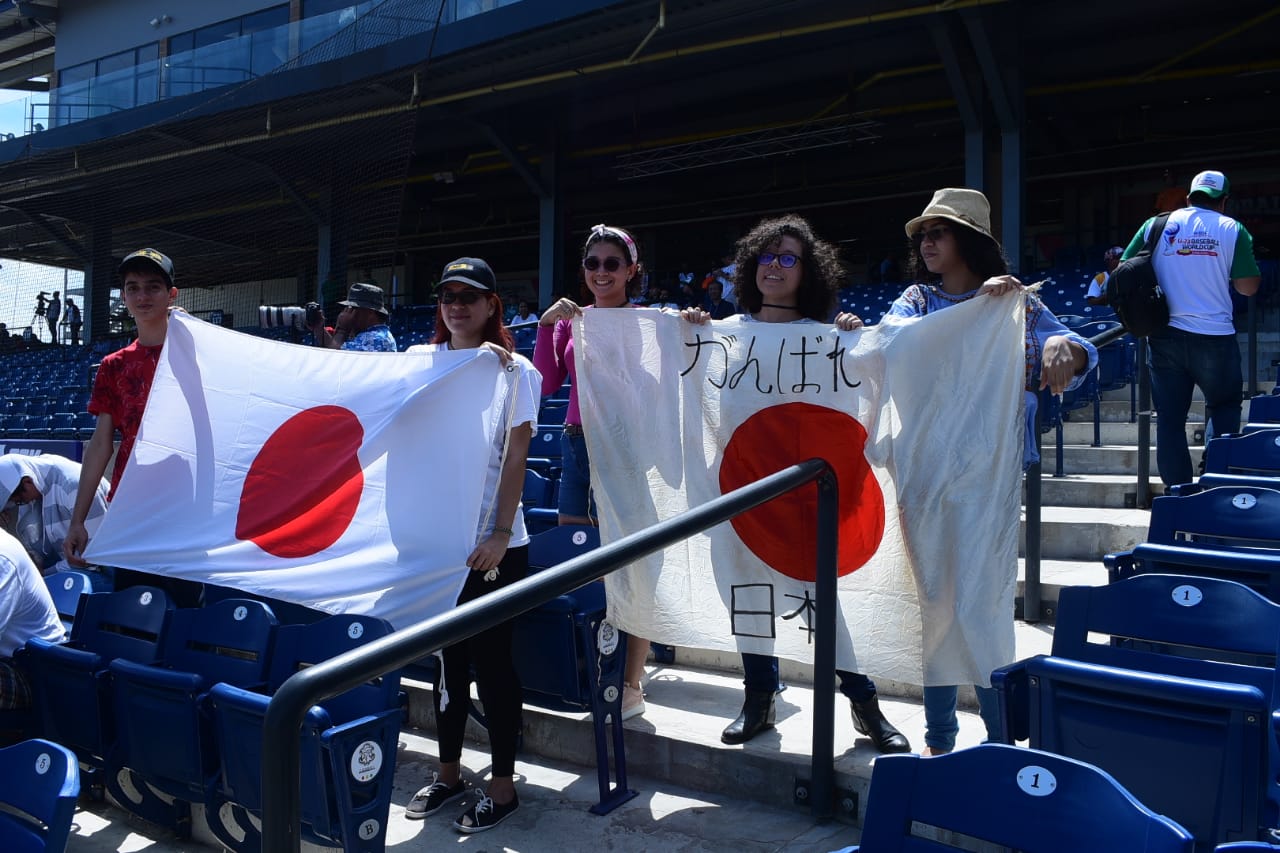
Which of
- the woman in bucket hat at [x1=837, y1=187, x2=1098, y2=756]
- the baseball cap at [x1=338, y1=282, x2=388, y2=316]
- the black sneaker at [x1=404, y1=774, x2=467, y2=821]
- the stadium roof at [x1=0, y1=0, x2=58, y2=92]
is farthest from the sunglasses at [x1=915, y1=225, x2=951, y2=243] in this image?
the stadium roof at [x1=0, y1=0, x2=58, y2=92]

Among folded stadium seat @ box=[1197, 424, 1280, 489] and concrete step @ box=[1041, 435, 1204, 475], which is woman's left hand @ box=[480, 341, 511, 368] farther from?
concrete step @ box=[1041, 435, 1204, 475]

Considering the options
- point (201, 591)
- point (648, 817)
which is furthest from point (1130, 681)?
point (201, 591)

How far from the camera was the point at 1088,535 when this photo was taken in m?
4.62

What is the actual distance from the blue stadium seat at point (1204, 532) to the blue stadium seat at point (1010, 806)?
146 centimetres

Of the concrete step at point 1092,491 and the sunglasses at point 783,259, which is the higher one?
the sunglasses at point 783,259

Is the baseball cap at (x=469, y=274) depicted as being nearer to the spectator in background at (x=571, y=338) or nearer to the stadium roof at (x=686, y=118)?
the spectator in background at (x=571, y=338)

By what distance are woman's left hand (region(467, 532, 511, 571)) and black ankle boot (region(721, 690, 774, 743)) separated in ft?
2.94

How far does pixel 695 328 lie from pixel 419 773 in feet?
5.93

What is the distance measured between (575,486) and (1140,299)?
2.75 m

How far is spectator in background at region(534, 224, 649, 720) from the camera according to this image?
3512 millimetres

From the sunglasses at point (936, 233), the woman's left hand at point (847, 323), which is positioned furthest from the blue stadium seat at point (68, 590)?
the sunglasses at point (936, 233)

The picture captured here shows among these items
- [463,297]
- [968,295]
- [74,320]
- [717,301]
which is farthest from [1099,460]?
[74,320]

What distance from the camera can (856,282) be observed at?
20781 millimetres

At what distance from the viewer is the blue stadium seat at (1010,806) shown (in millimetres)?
1453
